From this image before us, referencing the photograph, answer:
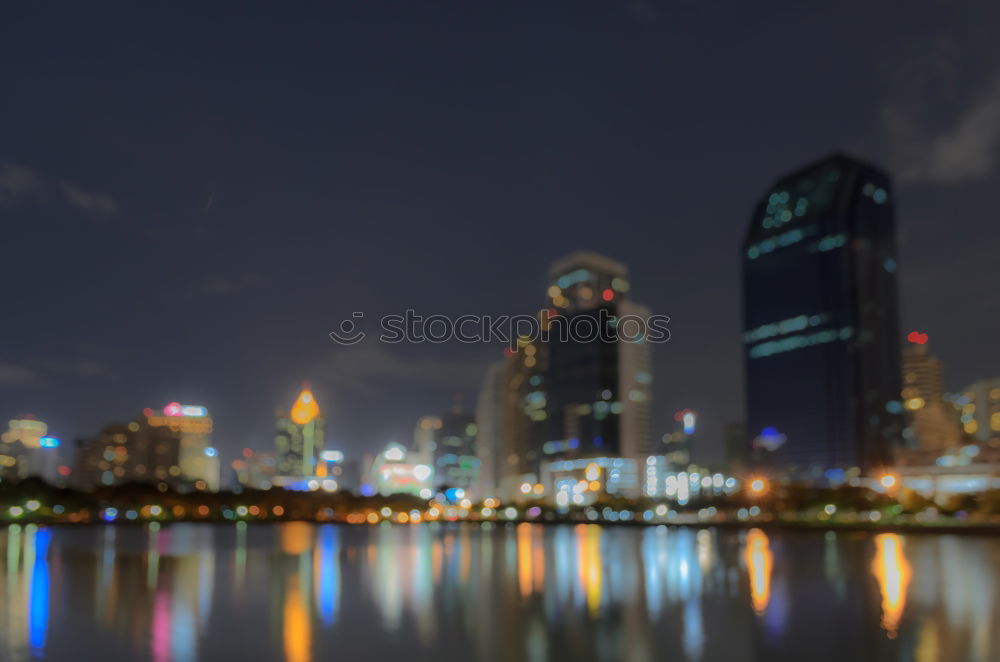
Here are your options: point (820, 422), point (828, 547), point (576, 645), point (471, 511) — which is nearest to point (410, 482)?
point (471, 511)

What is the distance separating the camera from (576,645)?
15.1 metres

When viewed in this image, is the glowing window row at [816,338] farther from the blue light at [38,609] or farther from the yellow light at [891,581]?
the blue light at [38,609]

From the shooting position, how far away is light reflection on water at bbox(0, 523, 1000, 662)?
1495 cm

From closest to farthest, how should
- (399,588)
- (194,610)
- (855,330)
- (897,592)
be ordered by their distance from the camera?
(194,610), (897,592), (399,588), (855,330)

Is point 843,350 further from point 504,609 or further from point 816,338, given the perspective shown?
point 504,609

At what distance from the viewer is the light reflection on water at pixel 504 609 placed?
49.0ft

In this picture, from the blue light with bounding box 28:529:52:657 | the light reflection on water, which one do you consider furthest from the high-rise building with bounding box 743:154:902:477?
the blue light with bounding box 28:529:52:657

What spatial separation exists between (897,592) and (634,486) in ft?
580

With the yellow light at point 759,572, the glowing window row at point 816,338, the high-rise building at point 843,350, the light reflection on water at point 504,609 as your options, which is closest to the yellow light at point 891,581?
the light reflection on water at point 504,609

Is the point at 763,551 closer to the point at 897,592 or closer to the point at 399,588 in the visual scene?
the point at 897,592

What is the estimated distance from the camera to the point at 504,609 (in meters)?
20.4

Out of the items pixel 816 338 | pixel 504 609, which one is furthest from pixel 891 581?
pixel 816 338

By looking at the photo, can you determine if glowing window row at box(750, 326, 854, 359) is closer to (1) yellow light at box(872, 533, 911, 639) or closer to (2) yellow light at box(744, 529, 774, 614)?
(2) yellow light at box(744, 529, 774, 614)

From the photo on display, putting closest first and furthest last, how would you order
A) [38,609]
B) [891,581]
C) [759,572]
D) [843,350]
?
[38,609] < [891,581] < [759,572] < [843,350]
